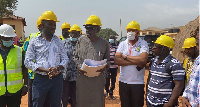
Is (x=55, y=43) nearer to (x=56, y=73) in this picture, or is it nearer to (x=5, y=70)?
(x=56, y=73)

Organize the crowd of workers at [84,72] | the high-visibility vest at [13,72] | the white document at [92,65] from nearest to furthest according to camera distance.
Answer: the crowd of workers at [84,72], the high-visibility vest at [13,72], the white document at [92,65]

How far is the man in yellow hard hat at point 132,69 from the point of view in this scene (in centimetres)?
346

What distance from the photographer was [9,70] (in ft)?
9.68

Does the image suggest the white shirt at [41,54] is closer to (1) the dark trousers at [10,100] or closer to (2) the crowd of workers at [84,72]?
(2) the crowd of workers at [84,72]

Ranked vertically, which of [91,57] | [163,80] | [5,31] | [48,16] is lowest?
[163,80]

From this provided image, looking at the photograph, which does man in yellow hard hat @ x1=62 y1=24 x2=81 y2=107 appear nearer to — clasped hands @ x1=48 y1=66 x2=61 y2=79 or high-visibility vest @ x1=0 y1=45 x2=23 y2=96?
clasped hands @ x1=48 y1=66 x2=61 y2=79

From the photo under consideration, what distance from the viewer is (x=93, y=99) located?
11.7 feet

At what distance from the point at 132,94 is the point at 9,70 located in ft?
7.04

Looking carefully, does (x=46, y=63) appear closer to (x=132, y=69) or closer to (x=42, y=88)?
(x=42, y=88)

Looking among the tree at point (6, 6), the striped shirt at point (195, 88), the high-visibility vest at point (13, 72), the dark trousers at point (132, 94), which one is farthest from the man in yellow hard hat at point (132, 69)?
the tree at point (6, 6)

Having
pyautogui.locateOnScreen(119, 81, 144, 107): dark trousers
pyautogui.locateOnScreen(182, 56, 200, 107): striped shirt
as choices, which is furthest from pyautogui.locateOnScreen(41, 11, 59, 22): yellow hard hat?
pyautogui.locateOnScreen(182, 56, 200, 107): striped shirt

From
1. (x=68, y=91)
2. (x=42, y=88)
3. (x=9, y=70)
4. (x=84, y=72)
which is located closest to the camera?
(x=9, y=70)

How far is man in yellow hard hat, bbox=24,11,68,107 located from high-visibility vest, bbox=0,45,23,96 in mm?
152

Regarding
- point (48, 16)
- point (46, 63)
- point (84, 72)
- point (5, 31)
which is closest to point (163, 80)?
point (84, 72)
